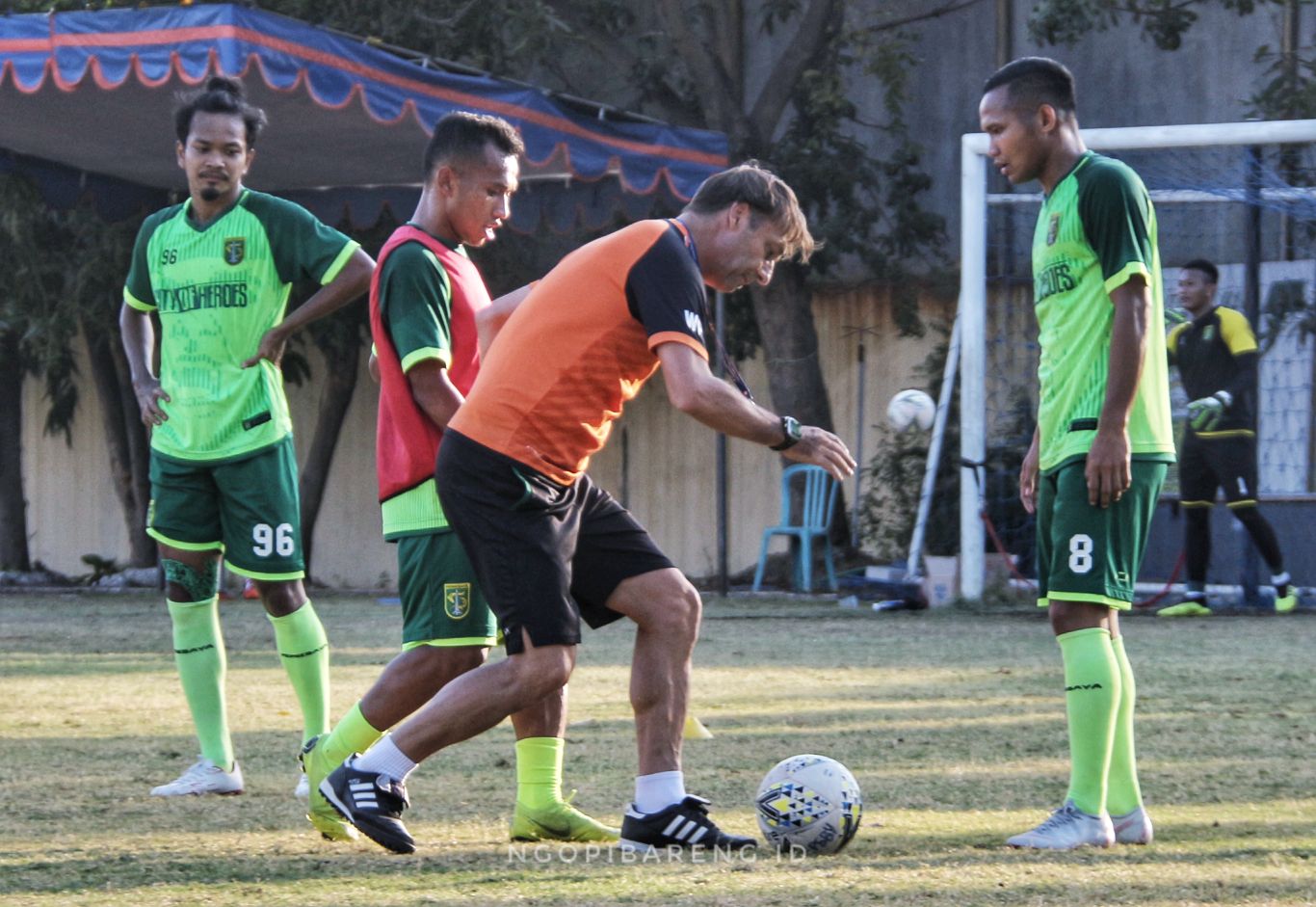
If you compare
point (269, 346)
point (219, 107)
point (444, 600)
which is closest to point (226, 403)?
point (269, 346)

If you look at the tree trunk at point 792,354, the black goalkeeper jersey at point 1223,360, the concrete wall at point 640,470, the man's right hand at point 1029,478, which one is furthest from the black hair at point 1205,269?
the man's right hand at point 1029,478

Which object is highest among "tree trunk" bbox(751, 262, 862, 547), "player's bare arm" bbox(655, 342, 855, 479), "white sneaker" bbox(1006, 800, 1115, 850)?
"tree trunk" bbox(751, 262, 862, 547)

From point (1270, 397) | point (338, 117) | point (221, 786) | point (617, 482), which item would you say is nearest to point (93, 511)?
point (617, 482)

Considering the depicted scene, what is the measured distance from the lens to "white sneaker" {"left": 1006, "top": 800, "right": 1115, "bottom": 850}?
4.69 metres

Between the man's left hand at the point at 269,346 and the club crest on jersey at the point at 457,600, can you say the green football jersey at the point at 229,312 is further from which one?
the club crest on jersey at the point at 457,600

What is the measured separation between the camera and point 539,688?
14.9 feet

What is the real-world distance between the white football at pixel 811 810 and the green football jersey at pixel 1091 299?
1.07 meters

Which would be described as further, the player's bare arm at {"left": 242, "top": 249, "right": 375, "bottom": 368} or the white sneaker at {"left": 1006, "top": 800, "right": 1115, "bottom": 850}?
the player's bare arm at {"left": 242, "top": 249, "right": 375, "bottom": 368}

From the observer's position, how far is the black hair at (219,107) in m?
6.02

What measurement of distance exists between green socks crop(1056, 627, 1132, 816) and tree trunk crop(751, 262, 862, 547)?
444 inches

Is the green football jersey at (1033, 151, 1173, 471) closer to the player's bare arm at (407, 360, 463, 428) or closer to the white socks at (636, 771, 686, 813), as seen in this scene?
the white socks at (636, 771, 686, 813)

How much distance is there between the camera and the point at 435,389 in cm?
493

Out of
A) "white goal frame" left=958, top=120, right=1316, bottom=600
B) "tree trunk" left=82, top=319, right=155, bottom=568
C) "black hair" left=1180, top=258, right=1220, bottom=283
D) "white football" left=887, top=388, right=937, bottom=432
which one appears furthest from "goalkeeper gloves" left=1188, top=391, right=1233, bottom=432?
"tree trunk" left=82, top=319, right=155, bottom=568

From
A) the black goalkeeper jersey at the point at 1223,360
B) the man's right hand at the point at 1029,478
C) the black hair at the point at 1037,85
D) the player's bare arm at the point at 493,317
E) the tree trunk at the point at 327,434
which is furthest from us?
the tree trunk at the point at 327,434
